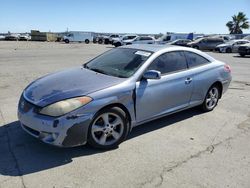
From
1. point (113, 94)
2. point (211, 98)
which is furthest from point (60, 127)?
point (211, 98)

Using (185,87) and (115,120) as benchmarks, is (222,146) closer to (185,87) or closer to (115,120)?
(185,87)

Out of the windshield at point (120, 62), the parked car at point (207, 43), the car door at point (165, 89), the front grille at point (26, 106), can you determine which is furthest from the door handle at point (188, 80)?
the parked car at point (207, 43)

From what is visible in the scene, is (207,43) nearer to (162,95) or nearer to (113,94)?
(162,95)

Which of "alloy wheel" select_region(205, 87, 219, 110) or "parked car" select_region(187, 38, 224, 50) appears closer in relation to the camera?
"alloy wheel" select_region(205, 87, 219, 110)

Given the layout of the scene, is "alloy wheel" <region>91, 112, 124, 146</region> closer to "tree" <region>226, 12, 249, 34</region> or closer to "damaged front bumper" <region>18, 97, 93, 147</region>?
"damaged front bumper" <region>18, 97, 93, 147</region>

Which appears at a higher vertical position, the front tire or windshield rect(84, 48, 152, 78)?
windshield rect(84, 48, 152, 78)

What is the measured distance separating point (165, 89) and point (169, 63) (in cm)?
58

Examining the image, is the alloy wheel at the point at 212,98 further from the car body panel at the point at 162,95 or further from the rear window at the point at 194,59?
the car body panel at the point at 162,95

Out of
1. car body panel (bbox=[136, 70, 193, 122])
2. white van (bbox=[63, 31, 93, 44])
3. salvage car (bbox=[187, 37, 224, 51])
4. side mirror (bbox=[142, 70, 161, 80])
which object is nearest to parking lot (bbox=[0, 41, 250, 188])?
car body panel (bbox=[136, 70, 193, 122])

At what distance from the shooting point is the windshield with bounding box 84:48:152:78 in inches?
181

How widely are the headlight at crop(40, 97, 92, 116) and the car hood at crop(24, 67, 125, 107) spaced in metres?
0.07

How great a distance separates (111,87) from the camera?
407cm

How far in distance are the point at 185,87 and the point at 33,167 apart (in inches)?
118

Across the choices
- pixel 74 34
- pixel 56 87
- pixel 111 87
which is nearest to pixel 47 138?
pixel 56 87
